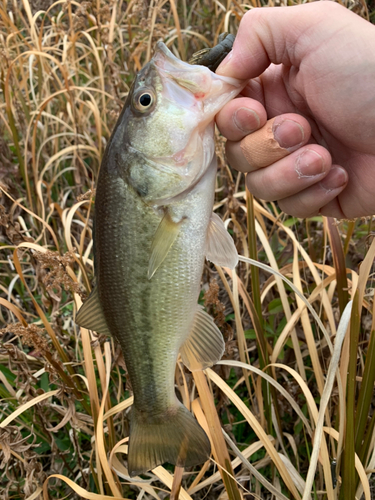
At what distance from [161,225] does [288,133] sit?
1.90 feet

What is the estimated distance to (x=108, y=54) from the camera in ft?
9.15

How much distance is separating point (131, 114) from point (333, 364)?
112cm

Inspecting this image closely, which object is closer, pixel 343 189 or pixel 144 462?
pixel 144 462

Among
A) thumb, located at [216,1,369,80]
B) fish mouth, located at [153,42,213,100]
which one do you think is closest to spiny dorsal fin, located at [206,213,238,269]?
fish mouth, located at [153,42,213,100]

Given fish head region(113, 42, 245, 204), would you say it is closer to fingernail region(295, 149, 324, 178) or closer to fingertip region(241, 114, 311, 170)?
fingertip region(241, 114, 311, 170)

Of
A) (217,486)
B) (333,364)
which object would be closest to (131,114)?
(333,364)

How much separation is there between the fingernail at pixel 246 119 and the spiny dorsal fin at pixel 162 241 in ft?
1.52

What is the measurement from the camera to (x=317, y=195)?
5.90 feet

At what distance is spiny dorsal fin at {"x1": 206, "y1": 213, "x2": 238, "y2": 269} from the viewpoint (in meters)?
1.56

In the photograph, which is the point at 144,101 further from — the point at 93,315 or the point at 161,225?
the point at 93,315

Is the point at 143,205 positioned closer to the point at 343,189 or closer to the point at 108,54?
the point at 343,189

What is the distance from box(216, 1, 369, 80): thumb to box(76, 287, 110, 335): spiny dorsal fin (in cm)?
93

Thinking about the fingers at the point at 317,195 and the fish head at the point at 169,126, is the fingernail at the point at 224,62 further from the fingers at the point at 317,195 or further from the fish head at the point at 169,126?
the fingers at the point at 317,195

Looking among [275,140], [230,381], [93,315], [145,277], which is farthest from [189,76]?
[230,381]
